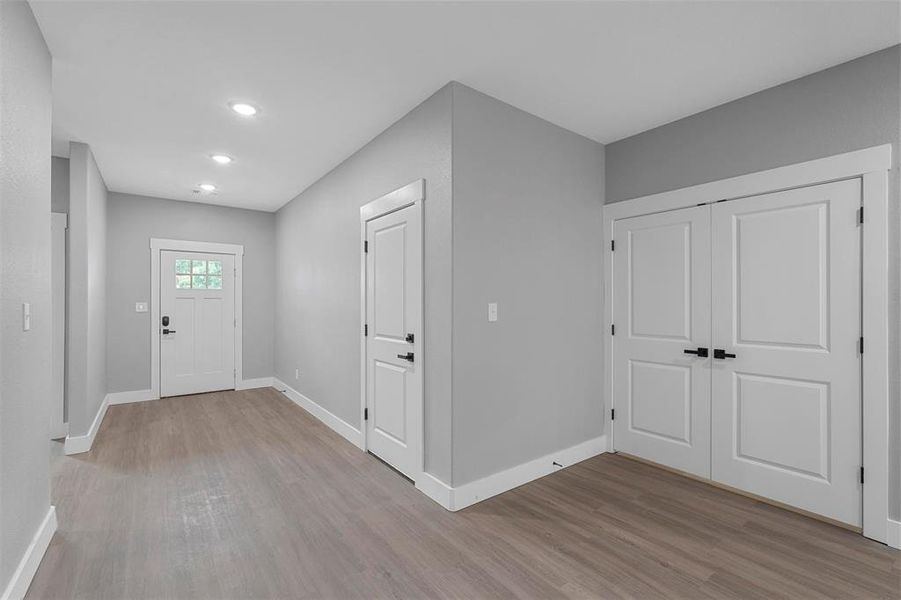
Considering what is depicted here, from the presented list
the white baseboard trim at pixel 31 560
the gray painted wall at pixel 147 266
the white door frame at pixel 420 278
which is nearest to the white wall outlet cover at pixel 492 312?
the white door frame at pixel 420 278

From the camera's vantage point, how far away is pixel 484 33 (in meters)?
2.18

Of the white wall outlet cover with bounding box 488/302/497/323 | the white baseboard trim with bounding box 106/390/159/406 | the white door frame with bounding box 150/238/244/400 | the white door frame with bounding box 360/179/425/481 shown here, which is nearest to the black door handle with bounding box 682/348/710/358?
the white wall outlet cover with bounding box 488/302/497/323

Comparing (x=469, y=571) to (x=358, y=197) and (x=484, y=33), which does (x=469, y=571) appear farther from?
(x=358, y=197)

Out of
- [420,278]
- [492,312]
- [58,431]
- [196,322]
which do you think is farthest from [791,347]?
[196,322]

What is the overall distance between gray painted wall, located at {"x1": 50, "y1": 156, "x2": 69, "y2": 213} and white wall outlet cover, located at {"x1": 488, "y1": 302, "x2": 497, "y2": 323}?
4323 mm

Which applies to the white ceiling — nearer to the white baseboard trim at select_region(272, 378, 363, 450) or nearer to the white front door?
the white front door

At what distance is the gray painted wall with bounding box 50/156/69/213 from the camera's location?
156 inches

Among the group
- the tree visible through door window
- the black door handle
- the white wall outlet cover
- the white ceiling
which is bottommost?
the black door handle

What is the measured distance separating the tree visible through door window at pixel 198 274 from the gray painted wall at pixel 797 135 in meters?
5.49

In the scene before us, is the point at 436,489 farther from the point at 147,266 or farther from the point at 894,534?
the point at 147,266

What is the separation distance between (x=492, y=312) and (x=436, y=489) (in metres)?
1.22

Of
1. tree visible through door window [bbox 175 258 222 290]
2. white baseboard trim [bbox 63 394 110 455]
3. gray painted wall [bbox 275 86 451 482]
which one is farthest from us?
tree visible through door window [bbox 175 258 222 290]

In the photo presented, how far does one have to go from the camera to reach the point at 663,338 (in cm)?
331

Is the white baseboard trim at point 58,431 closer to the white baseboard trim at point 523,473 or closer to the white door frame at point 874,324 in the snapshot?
the white baseboard trim at point 523,473
